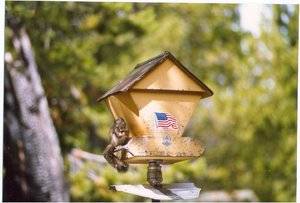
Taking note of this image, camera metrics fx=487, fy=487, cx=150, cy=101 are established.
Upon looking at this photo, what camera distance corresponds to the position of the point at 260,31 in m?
6.11

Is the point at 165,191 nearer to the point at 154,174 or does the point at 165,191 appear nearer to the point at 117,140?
the point at 154,174

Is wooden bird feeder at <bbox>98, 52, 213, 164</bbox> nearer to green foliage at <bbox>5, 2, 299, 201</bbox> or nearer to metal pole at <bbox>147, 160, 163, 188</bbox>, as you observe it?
metal pole at <bbox>147, 160, 163, 188</bbox>

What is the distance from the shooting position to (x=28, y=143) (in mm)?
3543

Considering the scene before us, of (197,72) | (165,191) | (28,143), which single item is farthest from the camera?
(197,72)

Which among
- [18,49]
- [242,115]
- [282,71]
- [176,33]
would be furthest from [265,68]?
[18,49]

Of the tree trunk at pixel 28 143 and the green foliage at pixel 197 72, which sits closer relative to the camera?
the tree trunk at pixel 28 143

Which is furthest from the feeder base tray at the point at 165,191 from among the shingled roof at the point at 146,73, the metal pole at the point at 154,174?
the shingled roof at the point at 146,73

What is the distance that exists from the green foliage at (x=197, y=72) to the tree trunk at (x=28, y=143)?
497 mm

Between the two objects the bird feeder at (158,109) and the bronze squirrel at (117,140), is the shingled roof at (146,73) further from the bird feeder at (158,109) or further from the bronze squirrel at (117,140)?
the bronze squirrel at (117,140)

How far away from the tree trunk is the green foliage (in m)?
0.50

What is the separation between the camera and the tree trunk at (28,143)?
3.52 meters

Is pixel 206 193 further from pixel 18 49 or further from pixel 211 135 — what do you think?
pixel 18 49

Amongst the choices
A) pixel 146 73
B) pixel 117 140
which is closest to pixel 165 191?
pixel 117 140

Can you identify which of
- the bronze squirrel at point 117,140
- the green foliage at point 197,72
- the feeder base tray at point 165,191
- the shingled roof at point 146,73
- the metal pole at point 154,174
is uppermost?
the green foliage at point 197,72
